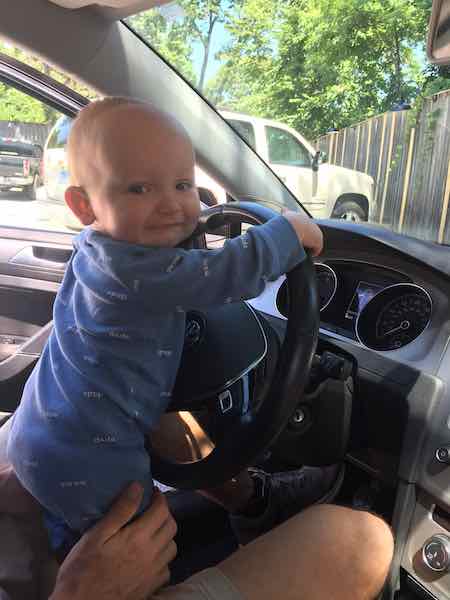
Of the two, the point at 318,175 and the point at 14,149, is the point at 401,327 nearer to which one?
the point at 318,175

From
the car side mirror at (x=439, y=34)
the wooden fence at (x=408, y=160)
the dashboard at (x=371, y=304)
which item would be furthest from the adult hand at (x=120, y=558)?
the wooden fence at (x=408, y=160)

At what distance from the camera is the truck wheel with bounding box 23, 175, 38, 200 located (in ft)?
11.5

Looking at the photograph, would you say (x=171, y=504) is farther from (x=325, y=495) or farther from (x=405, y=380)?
(x=405, y=380)

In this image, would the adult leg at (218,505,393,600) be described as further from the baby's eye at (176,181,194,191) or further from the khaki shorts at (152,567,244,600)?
the baby's eye at (176,181,194,191)

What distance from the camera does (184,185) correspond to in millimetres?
1152

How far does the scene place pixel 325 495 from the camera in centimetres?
160

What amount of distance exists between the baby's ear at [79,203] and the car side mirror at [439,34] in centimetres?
103

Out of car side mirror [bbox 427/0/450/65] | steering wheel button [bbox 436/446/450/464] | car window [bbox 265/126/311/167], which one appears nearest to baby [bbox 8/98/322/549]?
steering wheel button [bbox 436/446/450/464]

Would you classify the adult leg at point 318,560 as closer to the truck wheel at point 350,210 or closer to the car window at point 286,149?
the truck wheel at point 350,210

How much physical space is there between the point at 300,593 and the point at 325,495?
516mm

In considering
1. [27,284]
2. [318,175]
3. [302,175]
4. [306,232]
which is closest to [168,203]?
[306,232]

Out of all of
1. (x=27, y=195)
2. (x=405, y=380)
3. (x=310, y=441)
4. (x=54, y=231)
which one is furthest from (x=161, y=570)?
(x=27, y=195)

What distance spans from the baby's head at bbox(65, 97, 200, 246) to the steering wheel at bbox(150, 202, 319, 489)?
0.25 metres

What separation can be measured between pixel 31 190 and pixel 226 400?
9.17 feet
